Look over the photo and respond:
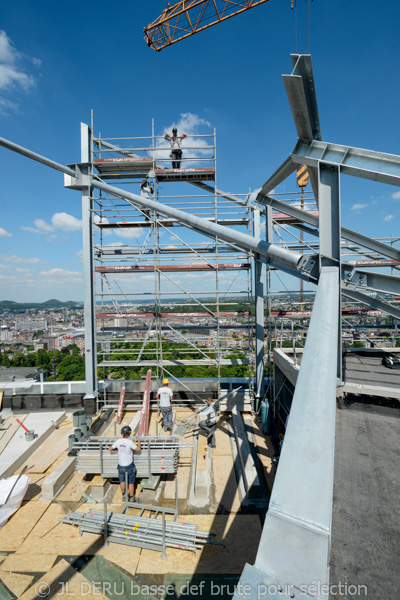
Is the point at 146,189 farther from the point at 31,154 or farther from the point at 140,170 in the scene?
the point at 31,154

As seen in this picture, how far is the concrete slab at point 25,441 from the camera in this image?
6.29 m

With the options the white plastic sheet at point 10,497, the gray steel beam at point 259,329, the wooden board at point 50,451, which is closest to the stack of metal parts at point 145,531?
the white plastic sheet at point 10,497

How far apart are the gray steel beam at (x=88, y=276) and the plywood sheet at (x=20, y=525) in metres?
4.66

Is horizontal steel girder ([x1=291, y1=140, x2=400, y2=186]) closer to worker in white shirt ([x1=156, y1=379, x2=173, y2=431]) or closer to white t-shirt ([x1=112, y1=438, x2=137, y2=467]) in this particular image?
white t-shirt ([x1=112, y1=438, x2=137, y2=467])

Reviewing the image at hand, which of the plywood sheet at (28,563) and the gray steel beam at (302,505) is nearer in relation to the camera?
the gray steel beam at (302,505)

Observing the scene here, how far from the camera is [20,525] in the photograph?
480 centimetres

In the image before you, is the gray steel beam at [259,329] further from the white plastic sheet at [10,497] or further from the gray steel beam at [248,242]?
the white plastic sheet at [10,497]

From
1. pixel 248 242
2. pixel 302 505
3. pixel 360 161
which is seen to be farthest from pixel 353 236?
pixel 302 505

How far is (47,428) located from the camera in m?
8.22

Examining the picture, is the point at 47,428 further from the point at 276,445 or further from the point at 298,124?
the point at 298,124

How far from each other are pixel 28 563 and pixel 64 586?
2.50 ft

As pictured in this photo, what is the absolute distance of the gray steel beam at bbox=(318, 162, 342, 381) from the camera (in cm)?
388

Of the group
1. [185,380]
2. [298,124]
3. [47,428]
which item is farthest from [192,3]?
[47,428]

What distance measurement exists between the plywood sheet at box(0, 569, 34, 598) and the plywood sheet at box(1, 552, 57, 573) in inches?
2.4
